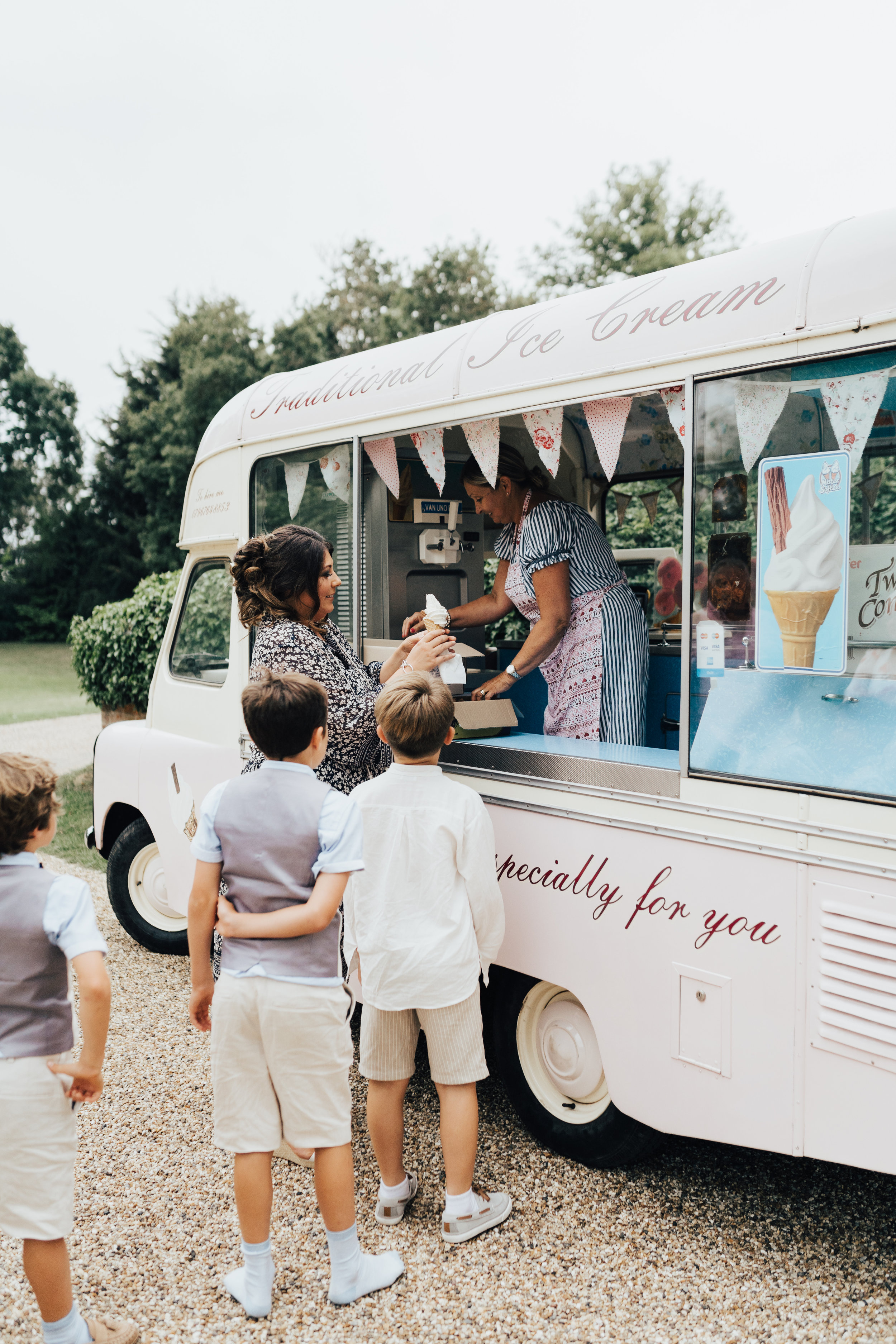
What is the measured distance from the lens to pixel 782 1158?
130 inches

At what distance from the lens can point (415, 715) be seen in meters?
2.75

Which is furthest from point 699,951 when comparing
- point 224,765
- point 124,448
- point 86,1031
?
point 124,448

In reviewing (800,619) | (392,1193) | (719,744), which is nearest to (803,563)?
(800,619)

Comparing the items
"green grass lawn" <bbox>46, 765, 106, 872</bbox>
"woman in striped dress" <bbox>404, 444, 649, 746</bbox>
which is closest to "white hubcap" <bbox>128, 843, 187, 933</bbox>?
"green grass lawn" <bbox>46, 765, 106, 872</bbox>

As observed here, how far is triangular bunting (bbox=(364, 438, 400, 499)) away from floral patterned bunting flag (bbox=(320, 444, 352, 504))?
81mm

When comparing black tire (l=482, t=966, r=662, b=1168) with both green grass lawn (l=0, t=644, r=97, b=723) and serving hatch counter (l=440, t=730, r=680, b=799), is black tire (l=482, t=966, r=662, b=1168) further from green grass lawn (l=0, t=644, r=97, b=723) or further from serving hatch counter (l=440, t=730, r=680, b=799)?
green grass lawn (l=0, t=644, r=97, b=723)

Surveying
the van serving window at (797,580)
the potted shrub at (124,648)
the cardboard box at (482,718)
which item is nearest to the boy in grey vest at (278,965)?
the cardboard box at (482,718)

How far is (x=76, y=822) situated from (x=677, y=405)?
735 centimetres

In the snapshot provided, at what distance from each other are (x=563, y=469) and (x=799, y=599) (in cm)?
244

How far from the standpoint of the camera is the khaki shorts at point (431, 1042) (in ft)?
9.18

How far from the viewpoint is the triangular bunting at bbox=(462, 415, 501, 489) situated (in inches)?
129

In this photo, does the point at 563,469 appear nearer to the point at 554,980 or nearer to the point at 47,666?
the point at 554,980

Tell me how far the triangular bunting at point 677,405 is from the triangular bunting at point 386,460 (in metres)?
1.13

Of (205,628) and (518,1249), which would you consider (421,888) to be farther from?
(205,628)
